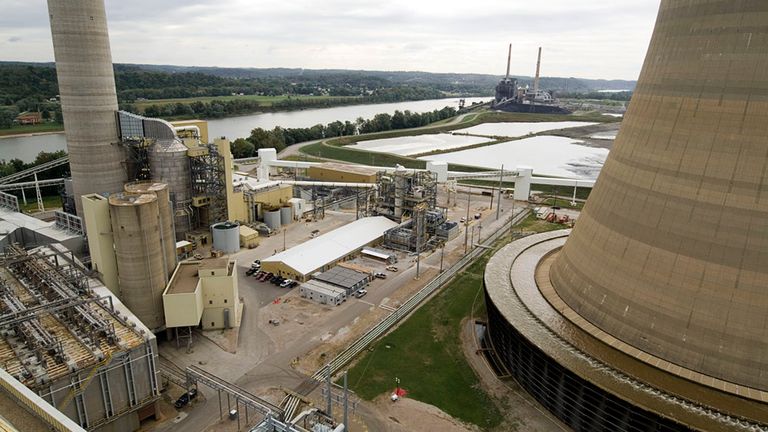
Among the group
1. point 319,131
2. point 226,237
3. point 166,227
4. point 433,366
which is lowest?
point 433,366

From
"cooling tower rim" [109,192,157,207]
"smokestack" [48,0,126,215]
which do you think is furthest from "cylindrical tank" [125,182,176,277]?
"smokestack" [48,0,126,215]

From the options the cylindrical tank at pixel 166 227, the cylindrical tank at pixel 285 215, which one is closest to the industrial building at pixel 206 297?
the cylindrical tank at pixel 166 227

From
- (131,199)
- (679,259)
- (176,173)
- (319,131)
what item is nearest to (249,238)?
(176,173)

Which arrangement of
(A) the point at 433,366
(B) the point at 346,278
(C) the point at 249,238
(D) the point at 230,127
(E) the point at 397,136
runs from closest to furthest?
(A) the point at 433,366
(B) the point at 346,278
(C) the point at 249,238
(E) the point at 397,136
(D) the point at 230,127

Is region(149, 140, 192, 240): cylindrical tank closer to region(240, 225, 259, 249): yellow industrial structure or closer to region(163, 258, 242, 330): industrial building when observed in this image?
region(240, 225, 259, 249): yellow industrial structure

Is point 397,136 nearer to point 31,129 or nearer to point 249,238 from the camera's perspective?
point 249,238

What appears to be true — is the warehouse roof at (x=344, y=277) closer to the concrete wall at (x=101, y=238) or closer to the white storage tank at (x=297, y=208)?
the concrete wall at (x=101, y=238)

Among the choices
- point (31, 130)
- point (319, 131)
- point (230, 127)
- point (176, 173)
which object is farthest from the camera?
point (230, 127)
